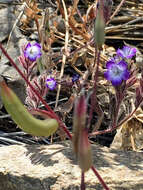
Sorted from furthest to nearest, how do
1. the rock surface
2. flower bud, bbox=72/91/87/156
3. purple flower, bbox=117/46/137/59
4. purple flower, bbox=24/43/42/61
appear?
purple flower, bbox=24/43/42/61, purple flower, bbox=117/46/137/59, the rock surface, flower bud, bbox=72/91/87/156

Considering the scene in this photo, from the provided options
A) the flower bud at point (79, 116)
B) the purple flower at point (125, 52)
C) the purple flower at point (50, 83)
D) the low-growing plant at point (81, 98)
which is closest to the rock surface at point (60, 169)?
the low-growing plant at point (81, 98)

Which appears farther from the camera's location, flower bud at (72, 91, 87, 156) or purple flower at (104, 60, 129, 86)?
purple flower at (104, 60, 129, 86)

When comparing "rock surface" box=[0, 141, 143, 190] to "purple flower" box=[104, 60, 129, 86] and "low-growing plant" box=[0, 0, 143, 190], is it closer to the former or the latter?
"low-growing plant" box=[0, 0, 143, 190]

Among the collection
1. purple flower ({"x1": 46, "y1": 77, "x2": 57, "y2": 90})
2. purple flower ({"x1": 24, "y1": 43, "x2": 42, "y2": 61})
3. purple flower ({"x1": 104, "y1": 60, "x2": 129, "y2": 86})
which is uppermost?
purple flower ({"x1": 24, "y1": 43, "x2": 42, "y2": 61})

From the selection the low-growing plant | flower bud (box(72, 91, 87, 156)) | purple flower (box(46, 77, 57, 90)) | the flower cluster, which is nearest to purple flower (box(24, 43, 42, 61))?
the low-growing plant

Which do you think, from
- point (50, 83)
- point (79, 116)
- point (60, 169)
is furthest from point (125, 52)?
point (79, 116)

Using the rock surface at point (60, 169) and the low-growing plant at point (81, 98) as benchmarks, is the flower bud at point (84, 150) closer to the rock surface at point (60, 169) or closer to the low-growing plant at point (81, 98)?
the low-growing plant at point (81, 98)

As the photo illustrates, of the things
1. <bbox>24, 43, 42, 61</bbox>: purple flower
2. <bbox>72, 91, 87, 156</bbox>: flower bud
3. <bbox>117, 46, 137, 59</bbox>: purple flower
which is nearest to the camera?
<bbox>72, 91, 87, 156</bbox>: flower bud

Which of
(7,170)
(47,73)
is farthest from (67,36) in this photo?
(7,170)
